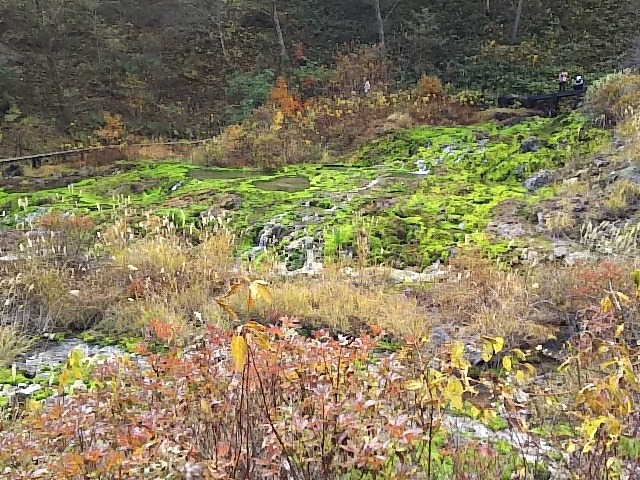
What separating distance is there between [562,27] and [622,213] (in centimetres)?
1452

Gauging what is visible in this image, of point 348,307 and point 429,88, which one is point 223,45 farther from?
point 348,307

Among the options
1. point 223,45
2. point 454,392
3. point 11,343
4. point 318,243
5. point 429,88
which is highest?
point 223,45

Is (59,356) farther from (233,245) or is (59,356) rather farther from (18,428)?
(233,245)

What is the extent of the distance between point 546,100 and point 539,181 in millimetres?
6306

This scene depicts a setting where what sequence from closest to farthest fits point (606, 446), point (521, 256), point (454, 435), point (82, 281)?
1. point (606, 446)
2. point (454, 435)
3. point (82, 281)
4. point (521, 256)

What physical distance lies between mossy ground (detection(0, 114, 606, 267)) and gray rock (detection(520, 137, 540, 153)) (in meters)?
0.07

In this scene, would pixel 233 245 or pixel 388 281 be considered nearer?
pixel 388 281

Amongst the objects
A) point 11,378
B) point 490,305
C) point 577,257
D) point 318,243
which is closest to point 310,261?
point 318,243

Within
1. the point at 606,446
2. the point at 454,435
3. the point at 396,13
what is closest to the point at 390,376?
the point at 454,435

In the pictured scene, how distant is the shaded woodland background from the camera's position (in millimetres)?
16812

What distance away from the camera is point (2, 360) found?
14.0ft

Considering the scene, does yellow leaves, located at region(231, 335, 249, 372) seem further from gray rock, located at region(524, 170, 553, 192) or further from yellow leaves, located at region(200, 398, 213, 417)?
gray rock, located at region(524, 170, 553, 192)

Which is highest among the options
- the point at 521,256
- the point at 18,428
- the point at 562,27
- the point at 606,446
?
the point at 562,27

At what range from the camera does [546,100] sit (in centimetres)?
1495
